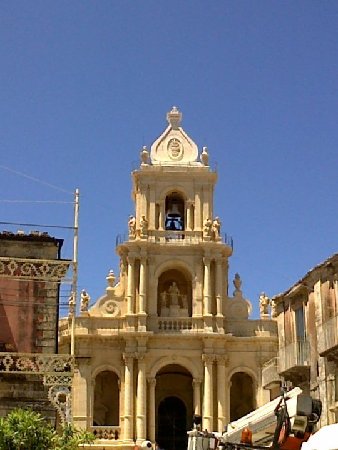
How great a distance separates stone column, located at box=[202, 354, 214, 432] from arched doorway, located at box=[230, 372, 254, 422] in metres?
3.15

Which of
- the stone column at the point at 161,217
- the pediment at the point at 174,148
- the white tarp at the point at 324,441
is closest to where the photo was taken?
the white tarp at the point at 324,441

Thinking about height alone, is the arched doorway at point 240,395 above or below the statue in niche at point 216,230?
below

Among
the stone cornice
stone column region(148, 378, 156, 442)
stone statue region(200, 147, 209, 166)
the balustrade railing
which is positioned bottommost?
the balustrade railing

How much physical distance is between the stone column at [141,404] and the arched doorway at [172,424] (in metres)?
2.44

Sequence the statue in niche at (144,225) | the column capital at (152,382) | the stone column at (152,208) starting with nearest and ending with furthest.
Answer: the column capital at (152,382), the statue in niche at (144,225), the stone column at (152,208)

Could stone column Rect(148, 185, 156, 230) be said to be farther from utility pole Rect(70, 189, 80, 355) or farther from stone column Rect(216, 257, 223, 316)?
utility pole Rect(70, 189, 80, 355)

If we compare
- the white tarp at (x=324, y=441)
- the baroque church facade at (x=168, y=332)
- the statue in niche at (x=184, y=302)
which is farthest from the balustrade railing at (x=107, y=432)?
the white tarp at (x=324, y=441)

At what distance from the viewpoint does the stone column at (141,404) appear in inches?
1596

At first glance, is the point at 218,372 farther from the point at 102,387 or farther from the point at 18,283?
the point at 18,283

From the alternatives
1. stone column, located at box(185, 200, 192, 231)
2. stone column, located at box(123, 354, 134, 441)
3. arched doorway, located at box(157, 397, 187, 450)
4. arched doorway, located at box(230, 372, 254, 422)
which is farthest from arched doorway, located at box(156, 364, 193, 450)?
stone column, located at box(185, 200, 192, 231)

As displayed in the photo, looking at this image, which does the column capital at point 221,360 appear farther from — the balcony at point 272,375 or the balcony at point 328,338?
the balcony at point 328,338

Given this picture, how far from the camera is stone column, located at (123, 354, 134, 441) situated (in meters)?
40.7

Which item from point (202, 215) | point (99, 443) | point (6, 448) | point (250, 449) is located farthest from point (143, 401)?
point (250, 449)

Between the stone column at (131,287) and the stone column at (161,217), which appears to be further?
the stone column at (161,217)
